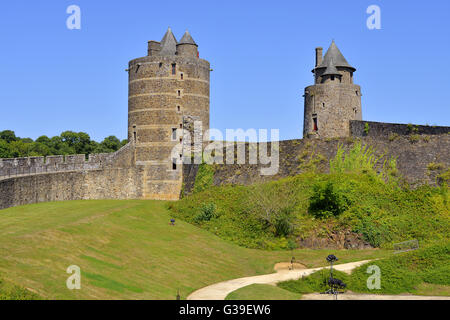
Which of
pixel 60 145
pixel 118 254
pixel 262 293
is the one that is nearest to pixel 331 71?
pixel 262 293

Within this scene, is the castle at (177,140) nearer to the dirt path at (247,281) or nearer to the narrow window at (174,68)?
the narrow window at (174,68)

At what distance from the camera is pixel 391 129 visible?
133 feet

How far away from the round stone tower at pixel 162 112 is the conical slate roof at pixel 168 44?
4.17 feet

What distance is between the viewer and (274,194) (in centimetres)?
3906

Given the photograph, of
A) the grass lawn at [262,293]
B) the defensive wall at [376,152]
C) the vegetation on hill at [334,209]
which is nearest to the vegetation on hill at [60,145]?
the defensive wall at [376,152]

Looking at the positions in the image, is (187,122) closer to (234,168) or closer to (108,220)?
(234,168)

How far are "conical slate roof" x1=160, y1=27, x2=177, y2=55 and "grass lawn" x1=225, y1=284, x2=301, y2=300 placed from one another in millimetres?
29646

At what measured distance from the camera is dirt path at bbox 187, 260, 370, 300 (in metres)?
25.8

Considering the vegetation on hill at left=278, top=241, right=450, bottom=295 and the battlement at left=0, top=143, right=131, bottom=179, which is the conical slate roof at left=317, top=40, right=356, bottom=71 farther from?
the vegetation on hill at left=278, top=241, right=450, bottom=295

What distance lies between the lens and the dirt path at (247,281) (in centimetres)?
2575

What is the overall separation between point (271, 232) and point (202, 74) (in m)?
19.6

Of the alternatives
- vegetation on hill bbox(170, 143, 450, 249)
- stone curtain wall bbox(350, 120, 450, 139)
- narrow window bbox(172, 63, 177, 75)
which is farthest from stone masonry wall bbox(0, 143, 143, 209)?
stone curtain wall bbox(350, 120, 450, 139)

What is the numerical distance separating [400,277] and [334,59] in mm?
22973
